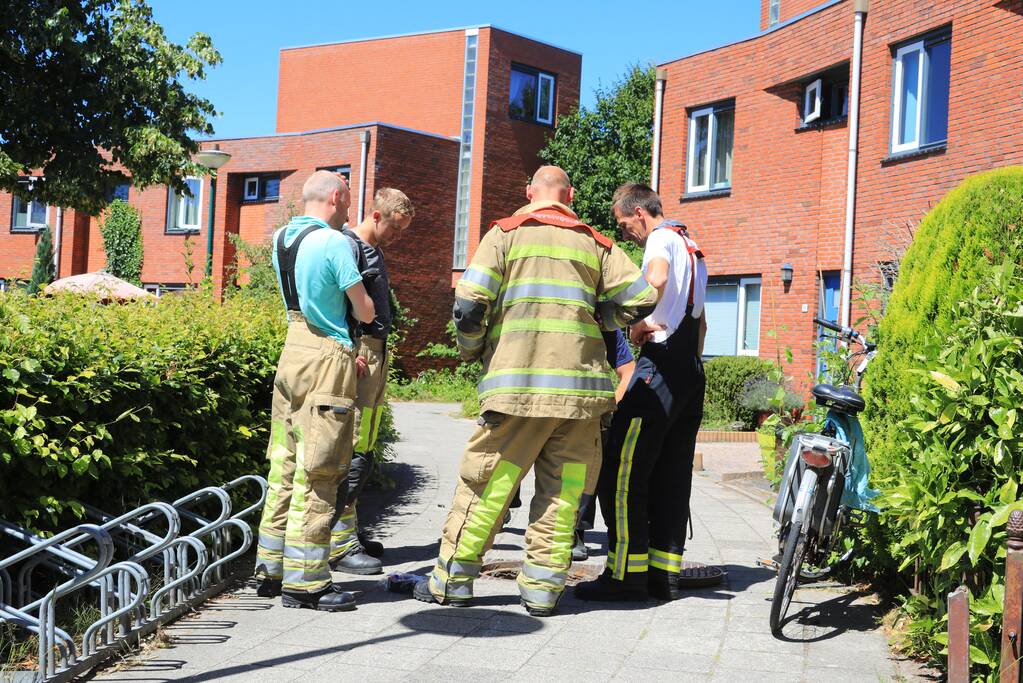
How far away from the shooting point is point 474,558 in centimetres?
529

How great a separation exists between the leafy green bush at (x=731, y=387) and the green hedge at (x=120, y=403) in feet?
41.4

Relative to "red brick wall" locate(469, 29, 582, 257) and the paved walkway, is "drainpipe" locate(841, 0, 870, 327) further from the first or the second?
"red brick wall" locate(469, 29, 582, 257)

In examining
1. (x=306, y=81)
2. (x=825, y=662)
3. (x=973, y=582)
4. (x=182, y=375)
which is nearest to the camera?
(x=973, y=582)

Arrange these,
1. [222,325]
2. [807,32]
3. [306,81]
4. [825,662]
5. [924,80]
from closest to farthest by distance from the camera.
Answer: [825,662]
[222,325]
[924,80]
[807,32]
[306,81]

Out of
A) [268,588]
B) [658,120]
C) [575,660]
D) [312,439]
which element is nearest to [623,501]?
[575,660]

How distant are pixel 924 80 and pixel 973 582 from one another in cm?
1378

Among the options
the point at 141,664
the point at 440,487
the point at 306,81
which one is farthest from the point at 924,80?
the point at 306,81

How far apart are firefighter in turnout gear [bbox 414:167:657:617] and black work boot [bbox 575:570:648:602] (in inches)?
17.5

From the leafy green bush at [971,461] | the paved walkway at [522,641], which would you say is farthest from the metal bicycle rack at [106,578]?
the leafy green bush at [971,461]

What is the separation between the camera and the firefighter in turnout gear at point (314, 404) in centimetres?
521

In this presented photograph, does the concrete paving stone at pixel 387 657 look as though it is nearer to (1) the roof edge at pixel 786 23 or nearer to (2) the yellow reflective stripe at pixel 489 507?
(2) the yellow reflective stripe at pixel 489 507

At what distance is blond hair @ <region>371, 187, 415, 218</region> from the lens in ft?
20.4

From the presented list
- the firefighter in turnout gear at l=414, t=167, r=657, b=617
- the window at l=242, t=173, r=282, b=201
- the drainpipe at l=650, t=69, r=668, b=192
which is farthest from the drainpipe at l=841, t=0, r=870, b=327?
the window at l=242, t=173, r=282, b=201

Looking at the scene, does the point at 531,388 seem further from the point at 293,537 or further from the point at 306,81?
the point at 306,81
